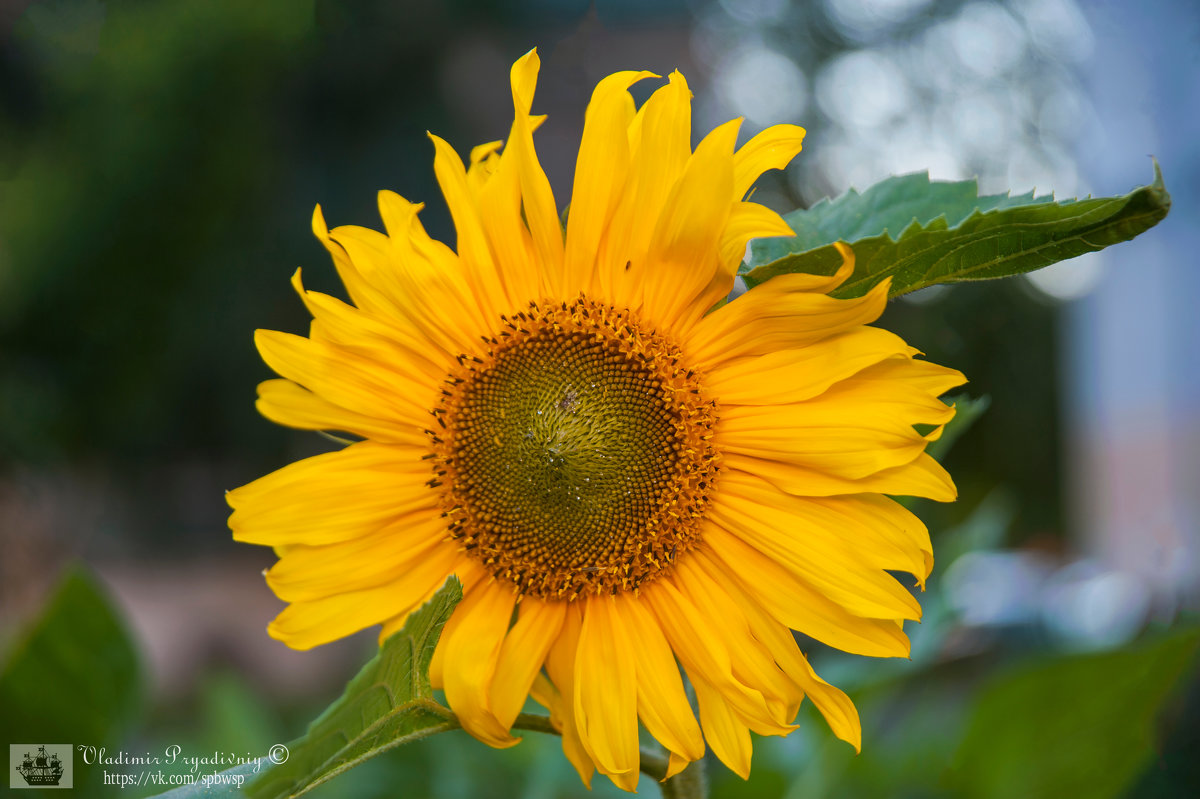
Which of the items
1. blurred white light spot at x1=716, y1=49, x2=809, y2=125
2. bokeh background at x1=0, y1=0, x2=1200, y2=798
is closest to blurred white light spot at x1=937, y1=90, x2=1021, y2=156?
bokeh background at x1=0, y1=0, x2=1200, y2=798

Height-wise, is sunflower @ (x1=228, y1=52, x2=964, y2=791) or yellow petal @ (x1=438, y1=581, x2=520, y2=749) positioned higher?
sunflower @ (x1=228, y1=52, x2=964, y2=791)

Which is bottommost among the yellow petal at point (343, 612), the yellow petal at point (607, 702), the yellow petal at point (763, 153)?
the yellow petal at point (607, 702)

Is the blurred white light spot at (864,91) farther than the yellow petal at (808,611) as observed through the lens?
Yes

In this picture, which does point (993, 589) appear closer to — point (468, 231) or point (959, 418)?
point (959, 418)

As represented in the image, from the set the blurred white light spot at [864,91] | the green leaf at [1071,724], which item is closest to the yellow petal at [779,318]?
the green leaf at [1071,724]

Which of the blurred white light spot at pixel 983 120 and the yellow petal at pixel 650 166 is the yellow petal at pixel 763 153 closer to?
the yellow petal at pixel 650 166

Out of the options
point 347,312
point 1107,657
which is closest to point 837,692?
point 347,312

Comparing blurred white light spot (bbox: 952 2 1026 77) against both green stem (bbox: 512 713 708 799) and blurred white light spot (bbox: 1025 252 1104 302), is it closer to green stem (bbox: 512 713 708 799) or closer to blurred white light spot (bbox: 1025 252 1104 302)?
blurred white light spot (bbox: 1025 252 1104 302)

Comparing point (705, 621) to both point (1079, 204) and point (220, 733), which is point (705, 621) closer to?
point (1079, 204)
